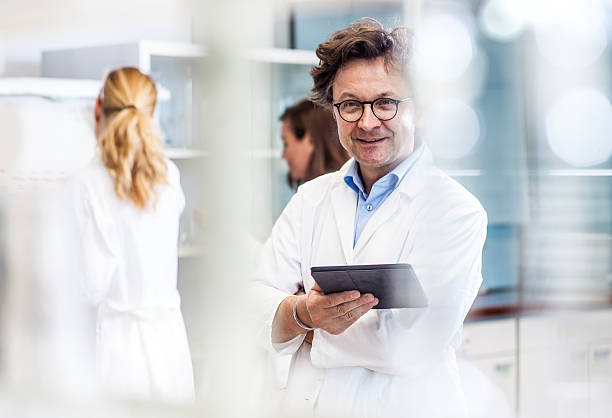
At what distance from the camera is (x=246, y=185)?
1.54 feet

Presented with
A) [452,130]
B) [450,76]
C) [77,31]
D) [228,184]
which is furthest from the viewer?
[450,76]

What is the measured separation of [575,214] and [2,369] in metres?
1.11

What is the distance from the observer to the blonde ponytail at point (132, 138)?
1225 millimetres

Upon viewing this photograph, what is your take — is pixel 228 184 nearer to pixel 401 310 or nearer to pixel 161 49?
pixel 401 310

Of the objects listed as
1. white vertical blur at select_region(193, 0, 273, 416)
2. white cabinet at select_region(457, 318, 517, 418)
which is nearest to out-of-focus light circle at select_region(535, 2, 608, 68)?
white cabinet at select_region(457, 318, 517, 418)

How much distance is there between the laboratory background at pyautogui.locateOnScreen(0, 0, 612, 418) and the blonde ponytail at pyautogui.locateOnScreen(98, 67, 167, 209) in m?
0.03

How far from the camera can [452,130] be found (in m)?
1.75

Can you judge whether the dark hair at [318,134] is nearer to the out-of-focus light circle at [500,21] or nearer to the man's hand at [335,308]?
the man's hand at [335,308]

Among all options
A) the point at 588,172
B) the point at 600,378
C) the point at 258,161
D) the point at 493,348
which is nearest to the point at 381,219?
the point at 258,161

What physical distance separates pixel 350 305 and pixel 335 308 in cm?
2

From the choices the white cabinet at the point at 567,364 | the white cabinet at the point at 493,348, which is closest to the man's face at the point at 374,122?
the white cabinet at the point at 567,364

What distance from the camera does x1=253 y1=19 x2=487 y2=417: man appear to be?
2.78ft

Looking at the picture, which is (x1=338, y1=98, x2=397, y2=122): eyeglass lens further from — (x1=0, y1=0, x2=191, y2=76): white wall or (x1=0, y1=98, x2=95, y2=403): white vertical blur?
(x1=0, y1=98, x2=95, y2=403): white vertical blur

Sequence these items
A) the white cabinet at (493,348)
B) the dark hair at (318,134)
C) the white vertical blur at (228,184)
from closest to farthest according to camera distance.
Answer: the white vertical blur at (228,184)
the dark hair at (318,134)
the white cabinet at (493,348)
